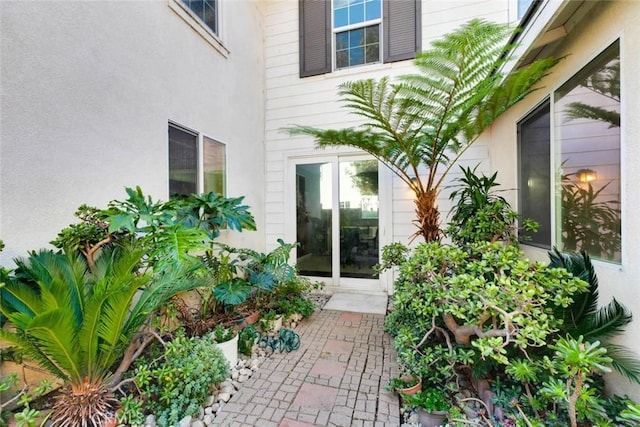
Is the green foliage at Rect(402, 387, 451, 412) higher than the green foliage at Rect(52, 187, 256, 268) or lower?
lower

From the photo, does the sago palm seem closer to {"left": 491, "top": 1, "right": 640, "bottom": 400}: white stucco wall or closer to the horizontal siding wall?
{"left": 491, "top": 1, "right": 640, "bottom": 400}: white stucco wall

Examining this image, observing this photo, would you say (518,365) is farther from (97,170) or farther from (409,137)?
(97,170)

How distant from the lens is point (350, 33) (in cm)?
475

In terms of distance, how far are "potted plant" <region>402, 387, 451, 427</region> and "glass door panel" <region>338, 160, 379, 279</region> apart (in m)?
2.73

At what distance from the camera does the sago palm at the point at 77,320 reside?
159 centimetres

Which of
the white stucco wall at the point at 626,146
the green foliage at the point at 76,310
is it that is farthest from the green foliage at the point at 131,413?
the white stucco wall at the point at 626,146

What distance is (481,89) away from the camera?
264 centimetres

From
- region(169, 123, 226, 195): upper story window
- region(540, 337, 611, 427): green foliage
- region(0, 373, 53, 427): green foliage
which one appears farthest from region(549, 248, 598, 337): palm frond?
region(169, 123, 226, 195): upper story window

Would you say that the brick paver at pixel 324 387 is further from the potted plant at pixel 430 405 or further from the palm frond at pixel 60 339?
the palm frond at pixel 60 339

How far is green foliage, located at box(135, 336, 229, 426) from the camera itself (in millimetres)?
1829

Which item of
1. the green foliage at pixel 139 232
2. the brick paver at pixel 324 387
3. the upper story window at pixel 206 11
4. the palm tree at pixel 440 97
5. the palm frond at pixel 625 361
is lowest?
the brick paver at pixel 324 387

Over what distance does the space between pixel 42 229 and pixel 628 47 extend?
4.21 meters

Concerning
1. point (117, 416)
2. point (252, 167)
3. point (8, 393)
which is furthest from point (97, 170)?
point (252, 167)

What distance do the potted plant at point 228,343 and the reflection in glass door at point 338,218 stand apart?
2.52m
